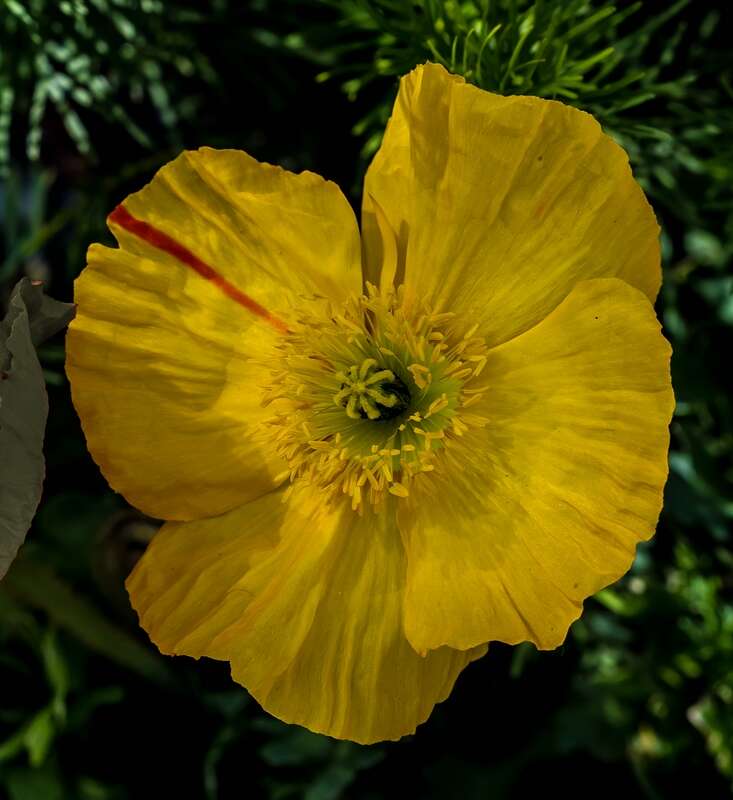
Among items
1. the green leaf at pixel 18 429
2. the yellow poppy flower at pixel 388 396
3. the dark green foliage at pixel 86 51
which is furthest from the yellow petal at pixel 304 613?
the dark green foliage at pixel 86 51

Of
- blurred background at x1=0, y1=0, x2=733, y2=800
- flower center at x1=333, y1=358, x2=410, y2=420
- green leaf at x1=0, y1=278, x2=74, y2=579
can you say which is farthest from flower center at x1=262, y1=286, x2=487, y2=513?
blurred background at x1=0, y1=0, x2=733, y2=800

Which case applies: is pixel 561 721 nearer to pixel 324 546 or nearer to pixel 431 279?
pixel 324 546

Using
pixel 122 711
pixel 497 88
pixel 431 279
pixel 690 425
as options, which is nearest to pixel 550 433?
pixel 431 279

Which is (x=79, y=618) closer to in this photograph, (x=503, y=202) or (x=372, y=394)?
(x=372, y=394)

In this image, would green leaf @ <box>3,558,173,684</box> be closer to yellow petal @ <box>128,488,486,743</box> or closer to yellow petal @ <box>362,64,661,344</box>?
yellow petal @ <box>128,488,486,743</box>

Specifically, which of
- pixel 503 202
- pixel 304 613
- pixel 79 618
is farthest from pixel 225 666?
pixel 503 202

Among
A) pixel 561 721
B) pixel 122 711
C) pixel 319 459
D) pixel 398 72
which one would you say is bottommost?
pixel 122 711
